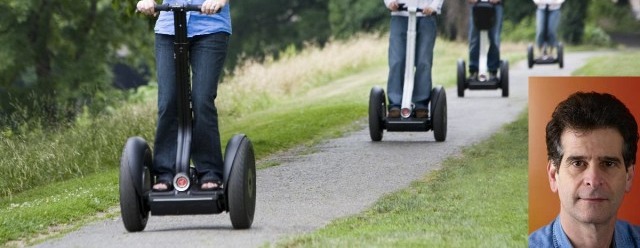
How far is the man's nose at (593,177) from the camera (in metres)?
4.62

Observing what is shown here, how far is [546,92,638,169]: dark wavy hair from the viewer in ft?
15.0

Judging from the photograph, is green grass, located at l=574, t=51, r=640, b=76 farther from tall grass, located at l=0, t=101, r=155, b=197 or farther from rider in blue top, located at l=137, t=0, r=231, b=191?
rider in blue top, located at l=137, t=0, r=231, b=191

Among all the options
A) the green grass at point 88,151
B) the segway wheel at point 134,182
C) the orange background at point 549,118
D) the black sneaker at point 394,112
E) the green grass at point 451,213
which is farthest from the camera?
the black sneaker at point 394,112

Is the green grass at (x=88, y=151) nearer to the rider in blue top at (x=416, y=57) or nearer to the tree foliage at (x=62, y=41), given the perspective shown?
the rider in blue top at (x=416, y=57)

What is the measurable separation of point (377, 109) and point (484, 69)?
5.65 meters

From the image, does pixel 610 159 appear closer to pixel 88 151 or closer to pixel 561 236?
pixel 561 236

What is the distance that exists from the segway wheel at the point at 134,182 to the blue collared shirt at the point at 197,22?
1.85 feet

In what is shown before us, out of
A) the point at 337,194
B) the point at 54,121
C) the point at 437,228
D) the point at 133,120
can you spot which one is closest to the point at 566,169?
the point at 437,228

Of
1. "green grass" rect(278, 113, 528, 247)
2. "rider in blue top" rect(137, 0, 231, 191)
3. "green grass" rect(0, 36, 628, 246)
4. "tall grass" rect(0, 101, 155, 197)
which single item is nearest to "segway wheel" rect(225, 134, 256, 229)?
"rider in blue top" rect(137, 0, 231, 191)

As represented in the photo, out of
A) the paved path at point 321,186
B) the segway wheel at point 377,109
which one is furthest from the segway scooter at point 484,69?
the segway wheel at point 377,109

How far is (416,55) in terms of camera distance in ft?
42.4

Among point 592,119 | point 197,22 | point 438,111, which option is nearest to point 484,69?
point 438,111

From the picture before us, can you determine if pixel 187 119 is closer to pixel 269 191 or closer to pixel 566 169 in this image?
pixel 269 191

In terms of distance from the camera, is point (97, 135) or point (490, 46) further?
point (490, 46)
